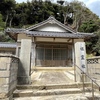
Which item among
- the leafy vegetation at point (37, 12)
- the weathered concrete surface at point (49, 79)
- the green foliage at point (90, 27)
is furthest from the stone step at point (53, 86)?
the leafy vegetation at point (37, 12)

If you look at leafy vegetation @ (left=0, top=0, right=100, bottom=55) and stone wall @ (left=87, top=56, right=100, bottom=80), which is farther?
leafy vegetation @ (left=0, top=0, right=100, bottom=55)

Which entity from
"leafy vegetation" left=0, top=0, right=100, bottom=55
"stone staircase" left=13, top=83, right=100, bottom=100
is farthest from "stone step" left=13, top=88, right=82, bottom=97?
"leafy vegetation" left=0, top=0, right=100, bottom=55

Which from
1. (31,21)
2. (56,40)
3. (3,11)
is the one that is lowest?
(56,40)

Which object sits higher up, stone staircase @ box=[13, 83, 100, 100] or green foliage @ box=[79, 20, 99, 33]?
green foliage @ box=[79, 20, 99, 33]

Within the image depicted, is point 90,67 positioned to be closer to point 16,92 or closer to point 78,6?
point 16,92

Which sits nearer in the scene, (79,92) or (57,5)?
(79,92)

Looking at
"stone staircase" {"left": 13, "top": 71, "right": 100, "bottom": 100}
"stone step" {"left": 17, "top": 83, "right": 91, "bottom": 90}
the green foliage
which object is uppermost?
the green foliage

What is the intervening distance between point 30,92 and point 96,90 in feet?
10.2

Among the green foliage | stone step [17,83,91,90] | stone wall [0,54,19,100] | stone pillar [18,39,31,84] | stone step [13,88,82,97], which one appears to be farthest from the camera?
the green foliage

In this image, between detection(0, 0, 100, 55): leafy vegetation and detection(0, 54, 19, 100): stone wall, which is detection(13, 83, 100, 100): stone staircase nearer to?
detection(0, 54, 19, 100): stone wall

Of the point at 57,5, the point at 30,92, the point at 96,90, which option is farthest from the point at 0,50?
the point at 57,5

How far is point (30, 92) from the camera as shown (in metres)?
4.75

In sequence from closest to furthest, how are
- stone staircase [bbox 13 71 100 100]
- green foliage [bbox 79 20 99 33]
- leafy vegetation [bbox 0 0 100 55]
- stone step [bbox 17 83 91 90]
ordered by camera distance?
stone staircase [bbox 13 71 100 100] → stone step [bbox 17 83 91 90] → green foliage [bbox 79 20 99 33] → leafy vegetation [bbox 0 0 100 55]

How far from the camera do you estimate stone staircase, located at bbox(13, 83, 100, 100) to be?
4.59 m
